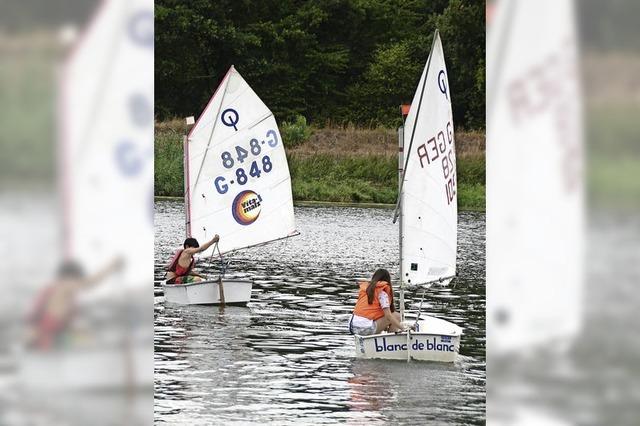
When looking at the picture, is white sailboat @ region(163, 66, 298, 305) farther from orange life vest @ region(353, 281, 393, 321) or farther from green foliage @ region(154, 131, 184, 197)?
green foliage @ region(154, 131, 184, 197)

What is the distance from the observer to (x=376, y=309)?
46.7ft

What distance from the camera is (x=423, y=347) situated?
14547mm

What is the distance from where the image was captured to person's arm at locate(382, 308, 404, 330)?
14.0 meters

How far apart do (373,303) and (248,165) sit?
914 centimetres

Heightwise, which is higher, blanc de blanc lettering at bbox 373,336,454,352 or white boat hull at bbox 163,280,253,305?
white boat hull at bbox 163,280,253,305

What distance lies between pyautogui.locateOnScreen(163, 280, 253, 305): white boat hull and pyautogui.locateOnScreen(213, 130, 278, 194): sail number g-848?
2513mm

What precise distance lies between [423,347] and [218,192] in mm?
8725

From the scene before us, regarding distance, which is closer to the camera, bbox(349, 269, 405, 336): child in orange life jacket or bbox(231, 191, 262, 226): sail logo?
bbox(349, 269, 405, 336): child in orange life jacket
